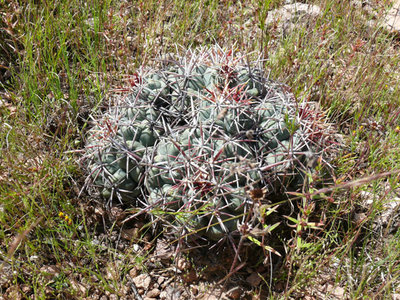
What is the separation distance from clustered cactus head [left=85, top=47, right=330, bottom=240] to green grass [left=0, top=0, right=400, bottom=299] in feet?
1.04

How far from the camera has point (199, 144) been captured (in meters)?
2.27

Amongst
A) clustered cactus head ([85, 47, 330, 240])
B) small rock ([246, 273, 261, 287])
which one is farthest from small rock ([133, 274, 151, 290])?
small rock ([246, 273, 261, 287])

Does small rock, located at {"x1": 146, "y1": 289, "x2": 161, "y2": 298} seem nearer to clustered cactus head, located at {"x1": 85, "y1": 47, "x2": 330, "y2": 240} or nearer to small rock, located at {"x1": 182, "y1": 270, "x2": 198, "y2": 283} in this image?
small rock, located at {"x1": 182, "y1": 270, "x2": 198, "y2": 283}

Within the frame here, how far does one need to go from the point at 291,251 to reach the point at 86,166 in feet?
4.95

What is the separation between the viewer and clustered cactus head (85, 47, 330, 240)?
223cm

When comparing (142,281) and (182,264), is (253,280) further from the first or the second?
(142,281)

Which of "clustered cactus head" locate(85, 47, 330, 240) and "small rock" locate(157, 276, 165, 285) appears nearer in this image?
"clustered cactus head" locate(85, 47, 330, 240)

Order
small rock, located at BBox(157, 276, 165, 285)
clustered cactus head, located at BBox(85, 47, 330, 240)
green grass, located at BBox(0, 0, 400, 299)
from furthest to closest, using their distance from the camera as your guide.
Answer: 1. small rock, located at BBox(157, 276, 165, 285)
2. green grass, located at BBox(0, 0, 400, 299)
3. clustered cactus head, located at BBox(85, 47, 330, 240)

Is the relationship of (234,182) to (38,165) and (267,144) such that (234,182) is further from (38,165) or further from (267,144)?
(38,165)

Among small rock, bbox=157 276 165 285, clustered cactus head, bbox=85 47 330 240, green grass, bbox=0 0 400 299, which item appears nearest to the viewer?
clustered cactus head, bbox=85 47 330 240

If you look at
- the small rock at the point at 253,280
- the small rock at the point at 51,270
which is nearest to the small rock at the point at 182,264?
the small rock at the point at 253,280

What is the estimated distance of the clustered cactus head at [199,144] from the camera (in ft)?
7.33

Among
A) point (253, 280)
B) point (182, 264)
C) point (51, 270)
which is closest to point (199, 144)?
point (182, 264)

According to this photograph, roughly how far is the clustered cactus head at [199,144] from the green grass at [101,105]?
0.32 metres
